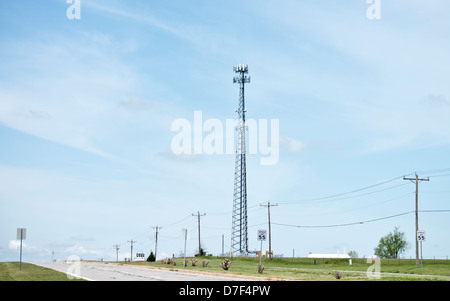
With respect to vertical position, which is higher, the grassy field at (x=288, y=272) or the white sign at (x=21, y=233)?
the white sign at (x=21, y=233)

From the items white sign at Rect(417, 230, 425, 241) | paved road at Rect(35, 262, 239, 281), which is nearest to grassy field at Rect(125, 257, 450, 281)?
white sign at Rect(417, 230, 425, 241)

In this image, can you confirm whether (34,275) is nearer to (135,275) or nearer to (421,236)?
(135,275)

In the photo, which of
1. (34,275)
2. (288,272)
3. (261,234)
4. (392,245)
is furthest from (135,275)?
(392,245)

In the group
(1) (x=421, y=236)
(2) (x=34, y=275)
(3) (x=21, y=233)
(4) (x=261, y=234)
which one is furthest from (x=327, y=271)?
(3) (x=21, y=233)

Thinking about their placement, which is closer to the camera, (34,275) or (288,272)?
(34,275)

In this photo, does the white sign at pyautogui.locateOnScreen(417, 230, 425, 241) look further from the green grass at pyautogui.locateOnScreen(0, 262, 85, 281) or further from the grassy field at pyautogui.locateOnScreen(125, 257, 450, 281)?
the green grass at pyautogui.locateOnScreen(0, 262, 85, 281)

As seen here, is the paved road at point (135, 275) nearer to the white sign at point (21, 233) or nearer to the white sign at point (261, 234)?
the white sign at point (261, 234)

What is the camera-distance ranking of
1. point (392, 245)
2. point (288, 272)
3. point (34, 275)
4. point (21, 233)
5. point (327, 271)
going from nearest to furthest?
point (34, 275) < point (288, 272) < point (21, 233) < point (327, 271) < point (392, 245)

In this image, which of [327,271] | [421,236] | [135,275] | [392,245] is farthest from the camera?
[392,245]

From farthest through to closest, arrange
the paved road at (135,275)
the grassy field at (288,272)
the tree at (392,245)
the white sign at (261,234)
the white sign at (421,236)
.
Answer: the tree at (392,245), the white sign at (421,236), the white sign at (261,234), the grassy field at (288,272), the paved road at (135,275)

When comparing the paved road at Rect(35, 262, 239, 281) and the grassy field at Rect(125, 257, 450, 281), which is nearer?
the paved road at Rect(35, 262, 239, 281)

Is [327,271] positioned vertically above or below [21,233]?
below

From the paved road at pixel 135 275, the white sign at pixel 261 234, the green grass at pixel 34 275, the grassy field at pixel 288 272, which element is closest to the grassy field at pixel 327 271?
the grassy field at pixel 288 272
